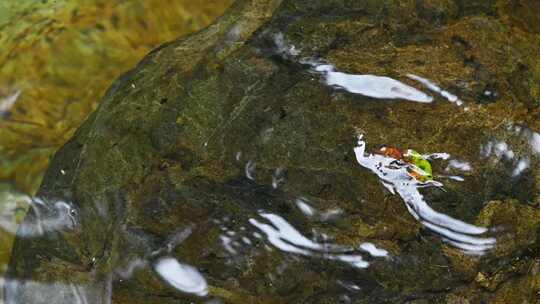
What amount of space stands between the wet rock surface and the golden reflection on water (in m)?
0.49

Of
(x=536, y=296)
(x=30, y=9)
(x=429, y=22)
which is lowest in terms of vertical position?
(x=536, y=296)

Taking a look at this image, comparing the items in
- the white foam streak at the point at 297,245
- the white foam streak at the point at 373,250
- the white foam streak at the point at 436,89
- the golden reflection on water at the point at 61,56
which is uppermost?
the golden reflection on water at the point at 61,56

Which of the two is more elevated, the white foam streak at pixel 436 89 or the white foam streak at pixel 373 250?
the white foam streak at pixel 436 89

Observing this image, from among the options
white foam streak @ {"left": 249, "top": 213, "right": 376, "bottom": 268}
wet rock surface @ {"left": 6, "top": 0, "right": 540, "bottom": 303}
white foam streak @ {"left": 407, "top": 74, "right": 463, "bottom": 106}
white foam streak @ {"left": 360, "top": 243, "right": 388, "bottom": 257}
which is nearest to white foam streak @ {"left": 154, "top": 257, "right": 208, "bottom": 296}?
wet rock surface @ {"left": 6, "top": 0, "right": 540, "bottom": 303}

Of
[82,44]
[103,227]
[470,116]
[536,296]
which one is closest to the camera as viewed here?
[536,296]

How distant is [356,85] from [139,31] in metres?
1.89

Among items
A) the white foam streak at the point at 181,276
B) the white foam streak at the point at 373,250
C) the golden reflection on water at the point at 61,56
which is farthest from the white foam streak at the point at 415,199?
the golden reflection on water at the point at 61,56

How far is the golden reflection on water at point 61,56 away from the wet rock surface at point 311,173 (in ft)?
1.60

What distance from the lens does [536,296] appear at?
2.74 m

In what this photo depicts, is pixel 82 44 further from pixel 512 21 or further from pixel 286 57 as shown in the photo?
pixel 512 21

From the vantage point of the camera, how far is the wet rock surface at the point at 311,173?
2850 mm

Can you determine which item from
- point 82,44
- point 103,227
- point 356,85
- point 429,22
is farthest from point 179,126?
point 429,22

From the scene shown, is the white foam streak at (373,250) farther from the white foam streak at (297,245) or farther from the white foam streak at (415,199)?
the white foam streak at (415,199)

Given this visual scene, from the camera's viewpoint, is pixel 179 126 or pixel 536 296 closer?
pixel 536 296
